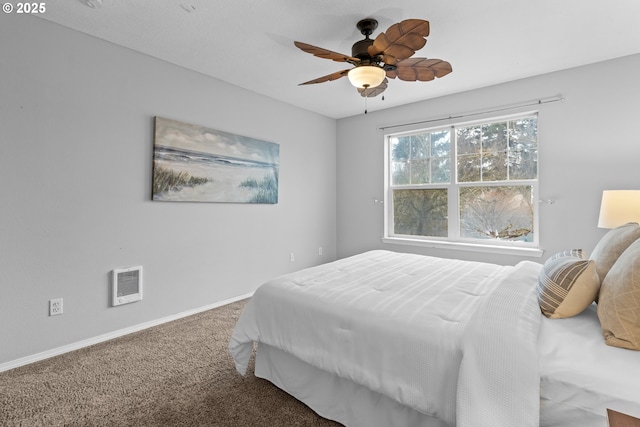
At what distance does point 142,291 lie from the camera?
2.80 m

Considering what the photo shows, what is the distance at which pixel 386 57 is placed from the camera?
2.06 m

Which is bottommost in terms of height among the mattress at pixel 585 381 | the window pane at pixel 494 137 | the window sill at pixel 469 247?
the mattress at pixel 585 381

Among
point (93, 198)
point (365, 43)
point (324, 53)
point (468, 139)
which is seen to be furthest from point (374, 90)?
point (93, 198)

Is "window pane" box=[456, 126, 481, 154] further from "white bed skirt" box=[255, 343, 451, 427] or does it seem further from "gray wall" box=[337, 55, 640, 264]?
"white bed skirt" box=[255, 343, 451, 427]

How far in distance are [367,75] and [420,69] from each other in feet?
1.35

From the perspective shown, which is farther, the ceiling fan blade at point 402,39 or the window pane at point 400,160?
the window pane at point 400,160

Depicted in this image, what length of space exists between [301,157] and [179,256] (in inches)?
82.9

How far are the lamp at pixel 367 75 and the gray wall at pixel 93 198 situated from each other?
1.80 metres

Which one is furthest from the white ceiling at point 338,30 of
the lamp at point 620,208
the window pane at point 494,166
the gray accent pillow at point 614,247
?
the gray accent pillow at point 614,247

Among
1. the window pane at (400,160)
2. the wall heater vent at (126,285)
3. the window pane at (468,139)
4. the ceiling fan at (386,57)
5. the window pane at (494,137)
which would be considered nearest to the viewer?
the ceiling fan at (386,57)

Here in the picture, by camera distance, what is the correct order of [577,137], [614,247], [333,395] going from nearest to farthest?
[614,247] → [333,395] → [577,137]

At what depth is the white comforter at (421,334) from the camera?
3.35 feet

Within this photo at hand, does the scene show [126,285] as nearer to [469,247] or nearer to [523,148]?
[469,247]

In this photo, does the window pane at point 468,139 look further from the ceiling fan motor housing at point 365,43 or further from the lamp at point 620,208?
the ceiling fan motor housing at point 365,43
